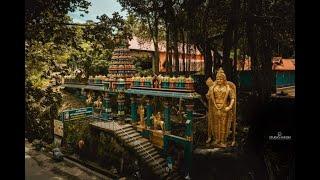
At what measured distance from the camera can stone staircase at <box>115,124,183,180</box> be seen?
6637 mm

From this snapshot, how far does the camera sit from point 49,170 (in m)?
8.20

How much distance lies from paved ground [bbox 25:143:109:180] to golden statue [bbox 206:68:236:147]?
2.67 m

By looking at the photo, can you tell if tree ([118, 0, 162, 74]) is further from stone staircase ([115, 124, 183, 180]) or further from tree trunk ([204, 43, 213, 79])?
stone staircase ([115, 124, 183, 180])

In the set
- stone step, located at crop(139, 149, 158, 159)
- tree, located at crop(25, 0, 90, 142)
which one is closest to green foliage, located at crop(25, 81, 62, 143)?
tree, located at crop(25, 0, 90, 142)

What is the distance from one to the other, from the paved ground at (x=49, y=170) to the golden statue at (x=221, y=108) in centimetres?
267

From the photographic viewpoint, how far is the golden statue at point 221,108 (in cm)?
584

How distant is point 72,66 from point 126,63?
3.80 ft

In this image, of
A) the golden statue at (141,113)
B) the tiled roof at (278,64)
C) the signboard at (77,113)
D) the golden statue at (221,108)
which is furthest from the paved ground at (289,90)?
the signboard at (77,113)

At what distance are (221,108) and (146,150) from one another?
1857mm

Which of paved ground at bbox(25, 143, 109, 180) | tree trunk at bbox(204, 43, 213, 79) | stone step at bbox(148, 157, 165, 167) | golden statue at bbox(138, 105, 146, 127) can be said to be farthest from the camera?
paved ground at bbox(25, 143, 109, 180)

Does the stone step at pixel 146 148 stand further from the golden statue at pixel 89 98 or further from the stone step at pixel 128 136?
the golden statue at pixel 89 98
